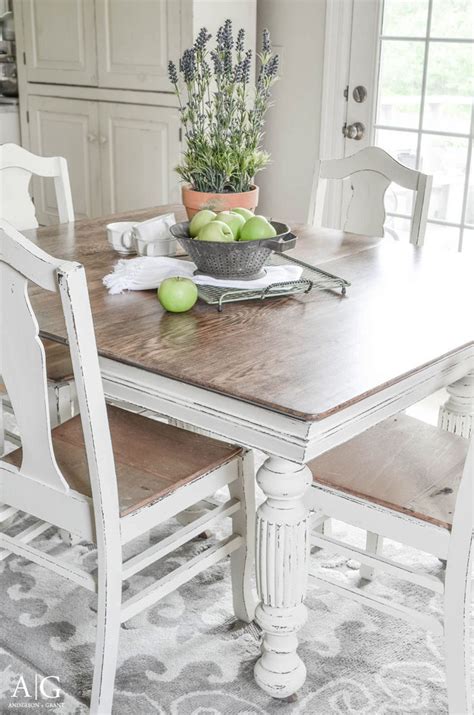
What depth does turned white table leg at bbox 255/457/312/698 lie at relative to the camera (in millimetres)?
1511

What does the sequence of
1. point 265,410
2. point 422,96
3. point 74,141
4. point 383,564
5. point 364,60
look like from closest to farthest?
1. point 265,410
2. point 383,564
3. point 422,96
4. point 364,60
5. point 74,141

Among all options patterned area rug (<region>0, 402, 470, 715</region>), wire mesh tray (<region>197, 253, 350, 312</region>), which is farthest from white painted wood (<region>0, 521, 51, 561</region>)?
wire mesh tray (<region>197, 253, 350, 312</region>)

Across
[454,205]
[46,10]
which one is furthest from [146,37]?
[454,205]

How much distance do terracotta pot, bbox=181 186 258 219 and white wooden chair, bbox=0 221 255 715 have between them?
619mm

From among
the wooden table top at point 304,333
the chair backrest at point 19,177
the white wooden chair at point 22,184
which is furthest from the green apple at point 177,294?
the chair backrest at point 19,177

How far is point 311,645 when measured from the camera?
1888mm

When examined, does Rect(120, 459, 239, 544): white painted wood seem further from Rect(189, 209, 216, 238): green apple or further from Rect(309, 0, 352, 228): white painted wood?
Rect(309, 0, 352, 228): white painted wood

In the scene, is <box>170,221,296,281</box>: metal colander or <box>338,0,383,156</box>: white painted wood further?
<box>338,0,383,156</box>: white painted wood

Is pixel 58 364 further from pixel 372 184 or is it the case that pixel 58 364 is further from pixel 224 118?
pixel 372 184

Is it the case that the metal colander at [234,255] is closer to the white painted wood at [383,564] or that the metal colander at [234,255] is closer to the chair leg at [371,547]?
the white painted wood at [383,564]

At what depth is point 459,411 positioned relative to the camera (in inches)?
80.0

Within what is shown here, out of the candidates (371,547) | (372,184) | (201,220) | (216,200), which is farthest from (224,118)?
(371,547)

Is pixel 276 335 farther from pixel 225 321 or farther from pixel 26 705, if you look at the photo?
pixel 26 705

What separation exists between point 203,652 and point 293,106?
2662mm
